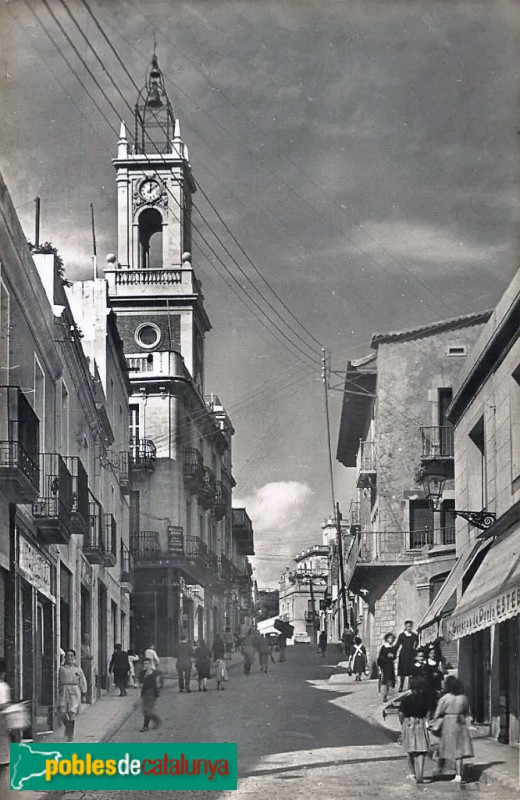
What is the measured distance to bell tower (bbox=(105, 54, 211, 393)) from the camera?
52.0ft

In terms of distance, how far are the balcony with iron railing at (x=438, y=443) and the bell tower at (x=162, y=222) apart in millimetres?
4963

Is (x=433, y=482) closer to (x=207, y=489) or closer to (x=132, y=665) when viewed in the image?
(x=207, y=489)

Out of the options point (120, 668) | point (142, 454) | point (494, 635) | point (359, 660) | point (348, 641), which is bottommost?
point (348, 641)

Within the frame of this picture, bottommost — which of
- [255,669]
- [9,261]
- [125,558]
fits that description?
[255,669]

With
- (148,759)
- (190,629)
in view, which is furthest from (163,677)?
(148,759)

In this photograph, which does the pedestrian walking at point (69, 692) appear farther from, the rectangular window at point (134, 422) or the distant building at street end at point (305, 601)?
the distant building at street end at point (305, 601)

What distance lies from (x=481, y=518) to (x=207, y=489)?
3.80 m

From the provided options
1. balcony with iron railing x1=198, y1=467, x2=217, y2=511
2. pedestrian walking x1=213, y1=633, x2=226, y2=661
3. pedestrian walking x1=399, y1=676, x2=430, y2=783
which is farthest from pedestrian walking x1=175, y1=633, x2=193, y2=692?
pedestrian walking x1=399, y1=676, x2=430, y2=783

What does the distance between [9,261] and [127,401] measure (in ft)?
24.6

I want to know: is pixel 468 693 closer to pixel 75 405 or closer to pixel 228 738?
pixel 228 738

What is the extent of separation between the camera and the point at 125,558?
875 inches

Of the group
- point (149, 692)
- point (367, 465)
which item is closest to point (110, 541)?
point (367, 465)

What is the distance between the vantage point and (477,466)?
790 inches

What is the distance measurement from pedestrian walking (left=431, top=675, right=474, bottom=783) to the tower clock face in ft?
22.5
